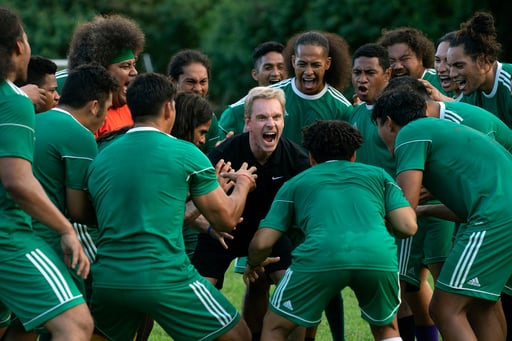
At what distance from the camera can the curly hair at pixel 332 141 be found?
6312 millimetres

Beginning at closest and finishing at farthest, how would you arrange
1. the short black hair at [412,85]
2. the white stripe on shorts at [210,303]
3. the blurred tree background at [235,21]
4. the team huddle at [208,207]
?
the team huddle at [208,207]
the white stripe on shorts at [210,303]
the short black hair at [412,85]
the blurred tree background at [235,21]

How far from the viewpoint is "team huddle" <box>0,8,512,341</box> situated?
5.52 meters

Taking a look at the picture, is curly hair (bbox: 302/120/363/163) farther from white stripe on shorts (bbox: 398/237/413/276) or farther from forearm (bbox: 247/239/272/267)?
white stripe on shorts (bbox: 398/237/413/276)

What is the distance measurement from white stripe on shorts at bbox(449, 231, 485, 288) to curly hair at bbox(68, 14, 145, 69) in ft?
10.6

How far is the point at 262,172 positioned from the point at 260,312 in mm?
1345

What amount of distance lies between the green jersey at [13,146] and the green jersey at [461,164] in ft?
7.94

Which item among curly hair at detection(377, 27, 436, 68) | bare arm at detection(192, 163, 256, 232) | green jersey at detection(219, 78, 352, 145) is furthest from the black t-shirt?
curly hair at detection(377, 27, 436, 68)

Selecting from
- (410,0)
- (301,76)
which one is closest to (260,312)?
(301,76)

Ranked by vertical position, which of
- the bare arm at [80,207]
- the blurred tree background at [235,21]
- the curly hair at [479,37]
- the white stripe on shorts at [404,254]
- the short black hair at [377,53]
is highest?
the curly hair at [479,37]

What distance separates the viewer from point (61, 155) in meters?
6.09

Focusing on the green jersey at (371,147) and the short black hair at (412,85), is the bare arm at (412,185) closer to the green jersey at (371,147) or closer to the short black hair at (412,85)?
the short black hair at (412,85)

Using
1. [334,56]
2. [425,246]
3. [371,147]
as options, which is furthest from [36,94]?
[425,246]

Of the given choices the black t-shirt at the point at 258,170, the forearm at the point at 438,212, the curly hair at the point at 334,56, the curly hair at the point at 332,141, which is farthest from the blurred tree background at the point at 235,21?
the curly hair at the point at 332,141

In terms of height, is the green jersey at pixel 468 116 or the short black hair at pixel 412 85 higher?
the short black hair at pixel 412 85
